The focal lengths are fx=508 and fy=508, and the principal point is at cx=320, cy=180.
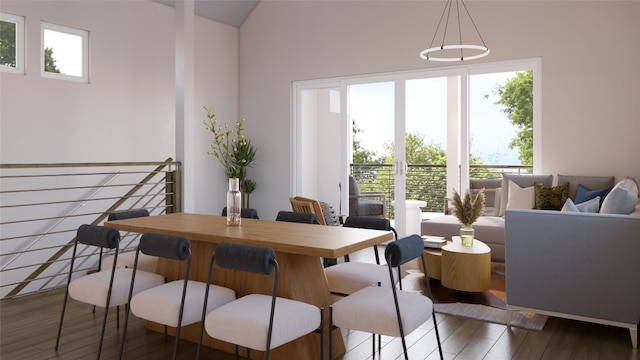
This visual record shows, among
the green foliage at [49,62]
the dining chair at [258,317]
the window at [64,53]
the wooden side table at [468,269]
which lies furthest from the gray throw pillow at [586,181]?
the green foliage at [49,62]

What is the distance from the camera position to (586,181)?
557 centimetres

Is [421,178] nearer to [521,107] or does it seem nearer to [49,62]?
[521,107]

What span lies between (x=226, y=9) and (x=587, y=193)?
5.59m

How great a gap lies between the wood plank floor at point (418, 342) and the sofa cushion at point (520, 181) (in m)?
2.36

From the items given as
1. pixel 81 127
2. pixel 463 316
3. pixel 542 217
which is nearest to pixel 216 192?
pixel 81 127

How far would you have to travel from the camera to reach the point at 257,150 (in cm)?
816

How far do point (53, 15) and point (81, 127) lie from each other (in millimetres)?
1274

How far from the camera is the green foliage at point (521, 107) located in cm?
619

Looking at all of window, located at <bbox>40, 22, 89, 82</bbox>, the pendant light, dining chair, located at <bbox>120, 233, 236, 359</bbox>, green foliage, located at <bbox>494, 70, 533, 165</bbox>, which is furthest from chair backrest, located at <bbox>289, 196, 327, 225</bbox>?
window, located at <bbox>40, 22, 89, 82</bbox>

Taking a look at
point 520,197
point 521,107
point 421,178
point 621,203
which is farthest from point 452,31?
point 621,203

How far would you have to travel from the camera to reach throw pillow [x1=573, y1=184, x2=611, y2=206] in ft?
17.1

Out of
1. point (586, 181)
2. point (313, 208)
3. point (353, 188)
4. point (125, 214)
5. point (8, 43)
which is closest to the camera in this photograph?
point (125, 214)

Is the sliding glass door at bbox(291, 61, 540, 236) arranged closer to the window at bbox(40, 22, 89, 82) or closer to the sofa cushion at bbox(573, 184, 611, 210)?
the sofa cushion at bbox(573, 184, 611, 210)

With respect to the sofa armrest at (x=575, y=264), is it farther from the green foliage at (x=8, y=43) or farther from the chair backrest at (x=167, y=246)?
the green foliage at (x=8, y=43)
